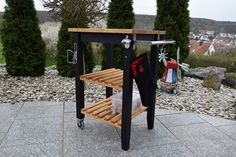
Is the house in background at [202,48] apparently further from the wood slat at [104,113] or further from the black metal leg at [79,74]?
the black metal leg at [79,74]

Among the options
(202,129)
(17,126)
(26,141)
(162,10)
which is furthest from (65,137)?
(162,10)

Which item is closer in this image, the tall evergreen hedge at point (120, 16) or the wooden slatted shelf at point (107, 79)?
the wooden slatted shelf at point (107, 79)

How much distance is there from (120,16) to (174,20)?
1.16 metres

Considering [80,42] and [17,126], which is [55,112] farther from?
[80,42]

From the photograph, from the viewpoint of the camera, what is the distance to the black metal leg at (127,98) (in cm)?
226

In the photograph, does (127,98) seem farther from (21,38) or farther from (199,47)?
(199,47)

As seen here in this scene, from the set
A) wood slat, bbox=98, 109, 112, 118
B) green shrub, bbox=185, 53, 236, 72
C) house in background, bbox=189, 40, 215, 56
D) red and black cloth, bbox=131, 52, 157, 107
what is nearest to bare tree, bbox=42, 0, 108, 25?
green shrub, bbox=185, 53, 236, 72

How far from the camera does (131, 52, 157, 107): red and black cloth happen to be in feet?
7.47

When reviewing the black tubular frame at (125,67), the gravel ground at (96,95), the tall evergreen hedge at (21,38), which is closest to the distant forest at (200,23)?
the tall evergreen hedge at (21,38)

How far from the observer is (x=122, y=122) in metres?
2.48

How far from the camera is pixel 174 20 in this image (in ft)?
18.0

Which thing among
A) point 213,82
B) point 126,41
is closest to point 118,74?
point 126,41

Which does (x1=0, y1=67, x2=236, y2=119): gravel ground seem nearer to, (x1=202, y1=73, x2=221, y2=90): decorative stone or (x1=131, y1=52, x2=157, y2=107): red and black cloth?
(x1=202, y1=73, x2=221, y2=90): decorative stone

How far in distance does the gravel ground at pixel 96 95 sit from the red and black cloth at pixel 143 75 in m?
1.52
